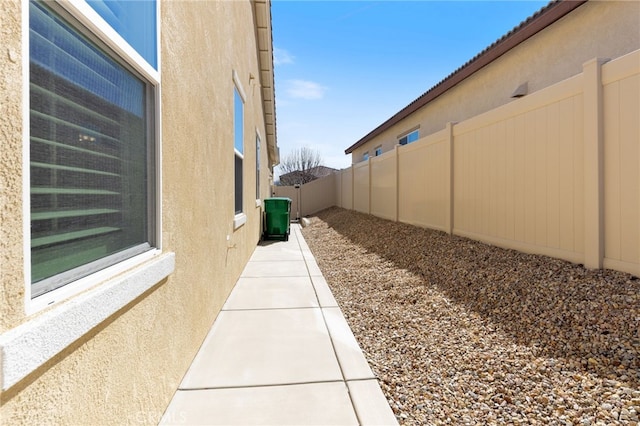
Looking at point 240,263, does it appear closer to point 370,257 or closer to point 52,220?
point 370,257

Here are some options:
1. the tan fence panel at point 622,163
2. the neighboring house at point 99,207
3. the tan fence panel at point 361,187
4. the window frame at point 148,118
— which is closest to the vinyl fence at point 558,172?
the tan fence panel at point 622,163

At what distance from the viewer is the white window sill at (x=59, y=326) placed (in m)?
1.03

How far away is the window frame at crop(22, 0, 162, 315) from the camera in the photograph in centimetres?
115

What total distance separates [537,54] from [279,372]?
28.4 ft

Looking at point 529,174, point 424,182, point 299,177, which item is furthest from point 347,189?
point 299,177

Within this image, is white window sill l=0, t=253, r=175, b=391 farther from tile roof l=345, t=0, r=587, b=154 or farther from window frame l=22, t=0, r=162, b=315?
tile roof l=345, t=0, r=587, b=154

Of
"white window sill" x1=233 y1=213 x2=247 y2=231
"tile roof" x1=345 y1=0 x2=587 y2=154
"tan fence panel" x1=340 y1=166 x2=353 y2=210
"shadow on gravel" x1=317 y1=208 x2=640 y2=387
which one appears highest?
"tile roof" x1=345 y1=0 x2=587 y2=154

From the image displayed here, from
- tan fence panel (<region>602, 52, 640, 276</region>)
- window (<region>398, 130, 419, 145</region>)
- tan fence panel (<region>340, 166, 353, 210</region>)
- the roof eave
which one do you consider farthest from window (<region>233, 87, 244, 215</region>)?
tan fence panel (<region>340, 166, 353, 210</region>)

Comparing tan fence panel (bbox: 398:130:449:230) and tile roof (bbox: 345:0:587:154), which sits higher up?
tile roof (bbox: 345:0:587:154)

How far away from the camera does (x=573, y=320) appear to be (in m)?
3.17

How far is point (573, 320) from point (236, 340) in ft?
10.8

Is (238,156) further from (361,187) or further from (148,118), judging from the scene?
(361,187)

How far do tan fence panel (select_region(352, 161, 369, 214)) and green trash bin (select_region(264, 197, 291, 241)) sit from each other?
3.94 m

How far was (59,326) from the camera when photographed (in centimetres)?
124
